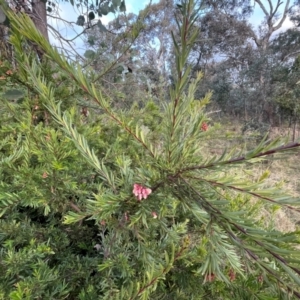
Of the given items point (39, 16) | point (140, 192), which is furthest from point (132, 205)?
point (39, 16)

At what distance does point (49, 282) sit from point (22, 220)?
14 cm

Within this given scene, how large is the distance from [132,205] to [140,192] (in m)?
0.04

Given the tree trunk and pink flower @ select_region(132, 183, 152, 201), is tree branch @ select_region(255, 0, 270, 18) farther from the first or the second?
pink flower @ select_region(132, 183, 152, 201)

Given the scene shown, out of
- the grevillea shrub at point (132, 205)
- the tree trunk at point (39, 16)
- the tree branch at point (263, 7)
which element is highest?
the tree branch at point (263, 7)

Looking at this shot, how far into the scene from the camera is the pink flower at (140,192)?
274 mm

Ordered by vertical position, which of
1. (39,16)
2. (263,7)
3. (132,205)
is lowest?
(132,205)

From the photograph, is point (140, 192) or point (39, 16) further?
point (39, 16)

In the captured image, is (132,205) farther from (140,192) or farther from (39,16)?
(39,16)

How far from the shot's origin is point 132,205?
0.99ft

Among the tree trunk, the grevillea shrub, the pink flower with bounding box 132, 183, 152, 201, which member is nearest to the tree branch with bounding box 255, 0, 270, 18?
the tree trunk

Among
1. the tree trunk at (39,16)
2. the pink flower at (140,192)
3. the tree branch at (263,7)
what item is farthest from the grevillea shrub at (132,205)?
the tree branch at (263,7)

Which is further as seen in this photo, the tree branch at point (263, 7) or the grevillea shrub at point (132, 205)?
the tree branch at point (263, 7)

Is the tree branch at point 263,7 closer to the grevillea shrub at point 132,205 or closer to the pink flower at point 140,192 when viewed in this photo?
the grevillea shrub at point 132,205

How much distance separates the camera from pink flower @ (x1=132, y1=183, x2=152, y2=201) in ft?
0.90
